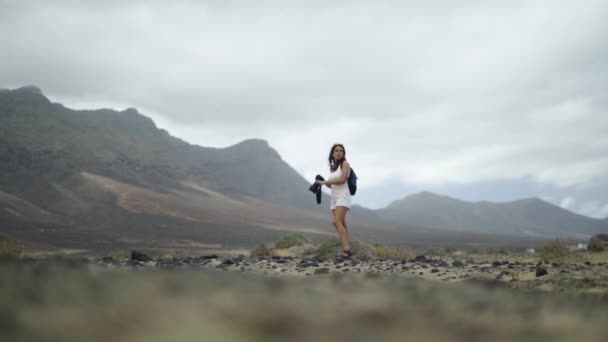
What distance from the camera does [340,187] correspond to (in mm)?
8852

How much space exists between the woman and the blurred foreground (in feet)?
22.9

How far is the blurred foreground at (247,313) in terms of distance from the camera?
115 cm

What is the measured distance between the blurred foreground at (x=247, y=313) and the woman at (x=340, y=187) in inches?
275

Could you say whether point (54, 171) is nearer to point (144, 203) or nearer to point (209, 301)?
point (144, 203)

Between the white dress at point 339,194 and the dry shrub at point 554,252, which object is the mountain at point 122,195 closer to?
the dry shrub at point 554,252

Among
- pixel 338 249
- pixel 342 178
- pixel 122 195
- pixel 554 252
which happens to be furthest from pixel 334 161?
A: pixel 122 195

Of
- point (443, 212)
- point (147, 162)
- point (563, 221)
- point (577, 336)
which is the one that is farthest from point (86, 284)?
point (563, 221)

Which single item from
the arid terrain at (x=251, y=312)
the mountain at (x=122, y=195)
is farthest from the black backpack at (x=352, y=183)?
the mountain at (x=122, y=195)

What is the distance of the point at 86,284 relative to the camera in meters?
1.47

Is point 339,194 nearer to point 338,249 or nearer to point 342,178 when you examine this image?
point 342,178

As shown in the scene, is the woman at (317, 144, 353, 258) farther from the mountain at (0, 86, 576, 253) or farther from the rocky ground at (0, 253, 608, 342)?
the mountain at (0, 86, 576, 253)

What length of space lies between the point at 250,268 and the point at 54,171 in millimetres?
83590

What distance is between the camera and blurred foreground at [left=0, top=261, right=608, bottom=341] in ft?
3.76

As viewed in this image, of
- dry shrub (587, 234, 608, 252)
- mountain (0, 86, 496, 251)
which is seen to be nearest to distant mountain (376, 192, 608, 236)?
mountain (0, 86, 496, 251)
